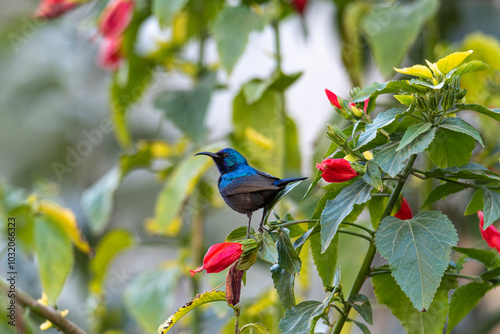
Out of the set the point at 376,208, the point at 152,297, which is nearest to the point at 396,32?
the point at 376,208

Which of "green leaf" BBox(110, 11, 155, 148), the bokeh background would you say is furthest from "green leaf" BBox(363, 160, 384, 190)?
the bokeh background

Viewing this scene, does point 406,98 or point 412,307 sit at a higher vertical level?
point 406,98

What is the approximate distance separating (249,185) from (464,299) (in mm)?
187

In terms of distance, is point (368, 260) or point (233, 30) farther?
point (233, 30)

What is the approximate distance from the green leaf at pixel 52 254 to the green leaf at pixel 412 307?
1.09ft

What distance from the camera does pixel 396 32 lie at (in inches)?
30.3

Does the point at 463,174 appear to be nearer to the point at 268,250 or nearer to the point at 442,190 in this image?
the point at 442,190

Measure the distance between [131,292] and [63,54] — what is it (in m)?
1.54

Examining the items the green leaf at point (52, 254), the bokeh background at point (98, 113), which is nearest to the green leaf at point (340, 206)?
the green leaf at point (52, 254)

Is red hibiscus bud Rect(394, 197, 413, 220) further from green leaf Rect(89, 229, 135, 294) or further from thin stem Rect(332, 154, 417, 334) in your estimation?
green leaf Rect(89, 229, 135, 294)

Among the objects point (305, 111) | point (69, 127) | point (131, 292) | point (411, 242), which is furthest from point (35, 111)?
point (411, 242)

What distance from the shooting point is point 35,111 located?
210 cm

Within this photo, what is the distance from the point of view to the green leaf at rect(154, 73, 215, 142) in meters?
0.85

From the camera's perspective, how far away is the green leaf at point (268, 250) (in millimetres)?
331
